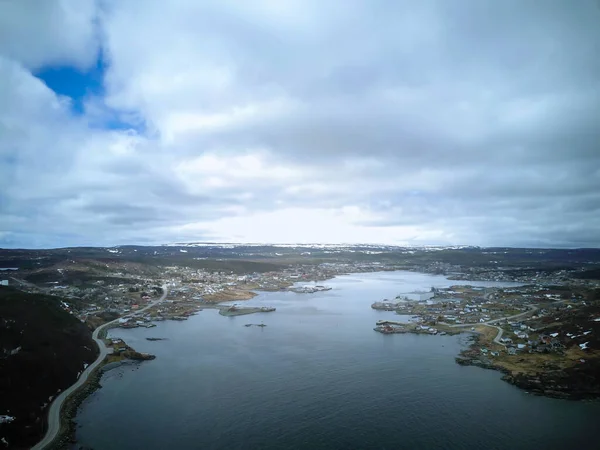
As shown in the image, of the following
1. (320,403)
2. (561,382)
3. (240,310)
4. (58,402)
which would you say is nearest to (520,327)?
(561,382)

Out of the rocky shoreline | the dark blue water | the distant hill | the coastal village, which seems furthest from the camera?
the coastal village

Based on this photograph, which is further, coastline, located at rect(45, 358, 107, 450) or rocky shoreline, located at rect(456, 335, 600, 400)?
rocky shoreline, located at rect(456, 335, 600, 400)

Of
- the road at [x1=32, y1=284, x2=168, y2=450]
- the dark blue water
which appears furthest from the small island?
the road at [x1=32, y1=284, x2=168, y2=450]

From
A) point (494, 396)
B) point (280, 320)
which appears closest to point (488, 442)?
point (494, 396)

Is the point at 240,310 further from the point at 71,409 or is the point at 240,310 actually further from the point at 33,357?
the point at 71,409

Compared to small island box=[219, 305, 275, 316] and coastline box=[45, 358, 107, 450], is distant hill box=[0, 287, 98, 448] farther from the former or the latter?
small island box=[219, 305, 275, 316]

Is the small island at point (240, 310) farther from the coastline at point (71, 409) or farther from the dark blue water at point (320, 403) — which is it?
the coastline at point (71, 409)
